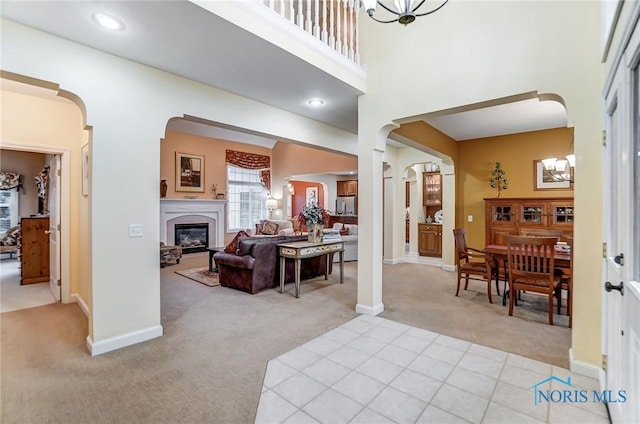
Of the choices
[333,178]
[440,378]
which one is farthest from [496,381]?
[333,178]

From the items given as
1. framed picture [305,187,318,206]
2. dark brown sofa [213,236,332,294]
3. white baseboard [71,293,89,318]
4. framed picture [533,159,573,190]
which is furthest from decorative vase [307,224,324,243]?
framed picture [305,187,318,206]

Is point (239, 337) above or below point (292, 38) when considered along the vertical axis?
below

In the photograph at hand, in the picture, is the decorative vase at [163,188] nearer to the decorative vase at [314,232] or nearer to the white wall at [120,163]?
the decorative vase at [314,232]

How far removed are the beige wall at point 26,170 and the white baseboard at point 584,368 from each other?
33.6ft

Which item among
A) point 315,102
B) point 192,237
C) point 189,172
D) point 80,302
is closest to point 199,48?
point 315,102

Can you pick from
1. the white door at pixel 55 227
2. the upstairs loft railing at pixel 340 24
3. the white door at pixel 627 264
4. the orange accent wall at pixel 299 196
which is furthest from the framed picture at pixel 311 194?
the white door at pixel 627 264

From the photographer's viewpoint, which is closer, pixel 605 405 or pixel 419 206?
pixel 605 405

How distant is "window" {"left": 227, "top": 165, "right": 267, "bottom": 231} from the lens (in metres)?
9.47

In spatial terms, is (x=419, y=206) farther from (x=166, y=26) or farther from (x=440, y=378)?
(x=166, y=26)

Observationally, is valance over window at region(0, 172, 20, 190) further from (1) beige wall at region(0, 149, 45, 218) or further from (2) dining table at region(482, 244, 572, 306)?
(2) dining table at region(482, 244, 572, 306)

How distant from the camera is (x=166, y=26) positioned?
223 centimetres

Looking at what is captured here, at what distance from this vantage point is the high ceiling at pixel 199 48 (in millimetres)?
2062

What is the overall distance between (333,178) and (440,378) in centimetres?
1089

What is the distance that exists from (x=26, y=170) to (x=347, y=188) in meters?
9.80
